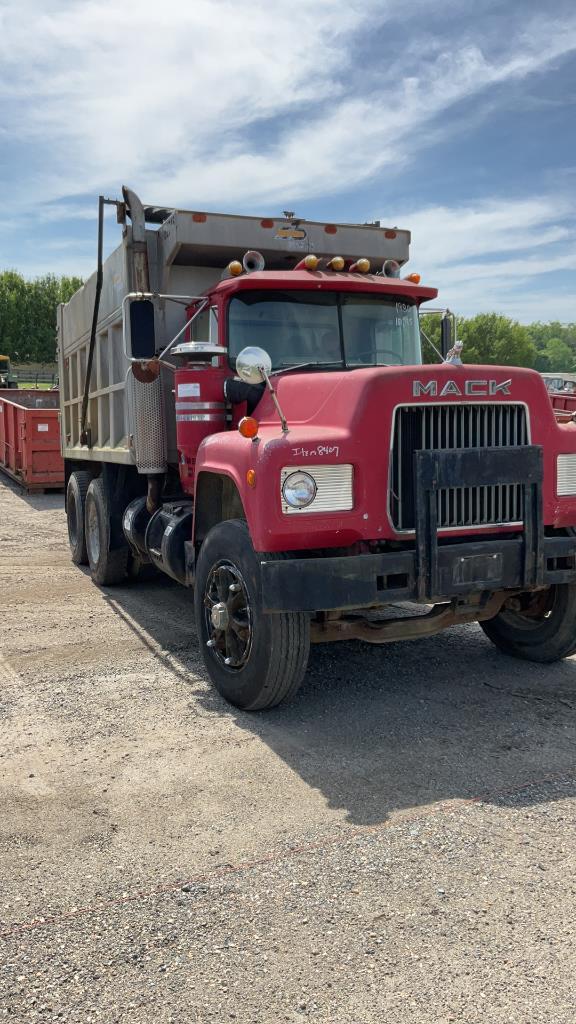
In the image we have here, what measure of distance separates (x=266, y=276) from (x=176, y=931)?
4.22m

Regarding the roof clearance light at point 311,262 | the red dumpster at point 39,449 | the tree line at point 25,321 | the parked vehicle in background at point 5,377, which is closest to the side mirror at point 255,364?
the roof clearance light at point 311,262

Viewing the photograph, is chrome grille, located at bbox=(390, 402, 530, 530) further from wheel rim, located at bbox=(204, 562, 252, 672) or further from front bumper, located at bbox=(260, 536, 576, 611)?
wheel rim, located at bbox=(204, 562, 252, 672)

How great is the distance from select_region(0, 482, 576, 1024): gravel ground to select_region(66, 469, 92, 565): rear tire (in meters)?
3.73

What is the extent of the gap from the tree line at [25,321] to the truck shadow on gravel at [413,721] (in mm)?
61985

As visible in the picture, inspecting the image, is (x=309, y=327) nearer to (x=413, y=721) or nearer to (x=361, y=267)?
(x=361, y=267)

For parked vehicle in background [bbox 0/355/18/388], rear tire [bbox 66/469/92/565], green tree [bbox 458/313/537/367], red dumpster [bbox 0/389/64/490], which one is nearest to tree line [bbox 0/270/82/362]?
parked vehicle in background [bbox 0/355/18/388]

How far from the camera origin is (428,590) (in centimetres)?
448

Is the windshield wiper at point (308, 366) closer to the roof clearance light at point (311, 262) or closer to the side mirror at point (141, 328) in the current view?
the roof clearance light at point (311, 262)

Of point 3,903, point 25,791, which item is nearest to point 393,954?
point 3,903

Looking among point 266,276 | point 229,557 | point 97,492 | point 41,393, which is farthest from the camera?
point 41,393

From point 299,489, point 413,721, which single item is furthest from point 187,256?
point 413,721

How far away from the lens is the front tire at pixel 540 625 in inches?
216

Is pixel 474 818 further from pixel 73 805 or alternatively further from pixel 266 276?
pixel 266 276

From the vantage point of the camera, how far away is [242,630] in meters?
4.89
